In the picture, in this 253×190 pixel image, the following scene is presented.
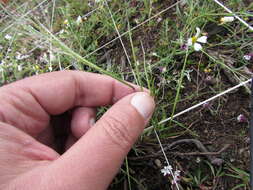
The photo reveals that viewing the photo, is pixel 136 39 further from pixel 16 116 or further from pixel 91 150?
pixel 91 150

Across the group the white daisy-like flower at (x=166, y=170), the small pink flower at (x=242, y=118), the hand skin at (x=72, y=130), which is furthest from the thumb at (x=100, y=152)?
the small pink flower at (x=242, y=118)

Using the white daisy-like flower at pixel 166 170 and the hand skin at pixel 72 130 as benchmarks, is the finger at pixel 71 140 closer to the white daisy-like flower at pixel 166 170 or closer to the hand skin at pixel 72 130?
the hand skin at pixel 72 130

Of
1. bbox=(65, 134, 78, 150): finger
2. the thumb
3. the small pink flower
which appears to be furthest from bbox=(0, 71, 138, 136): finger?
the small pink flower

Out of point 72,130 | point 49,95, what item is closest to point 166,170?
point 72,130

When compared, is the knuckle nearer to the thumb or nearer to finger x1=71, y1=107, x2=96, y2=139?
the thumb

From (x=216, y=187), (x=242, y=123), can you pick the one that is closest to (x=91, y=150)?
(x=216, y=187)

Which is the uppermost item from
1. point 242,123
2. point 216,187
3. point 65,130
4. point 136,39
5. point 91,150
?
point 91,150

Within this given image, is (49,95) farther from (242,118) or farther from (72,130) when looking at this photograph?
(242,118)
